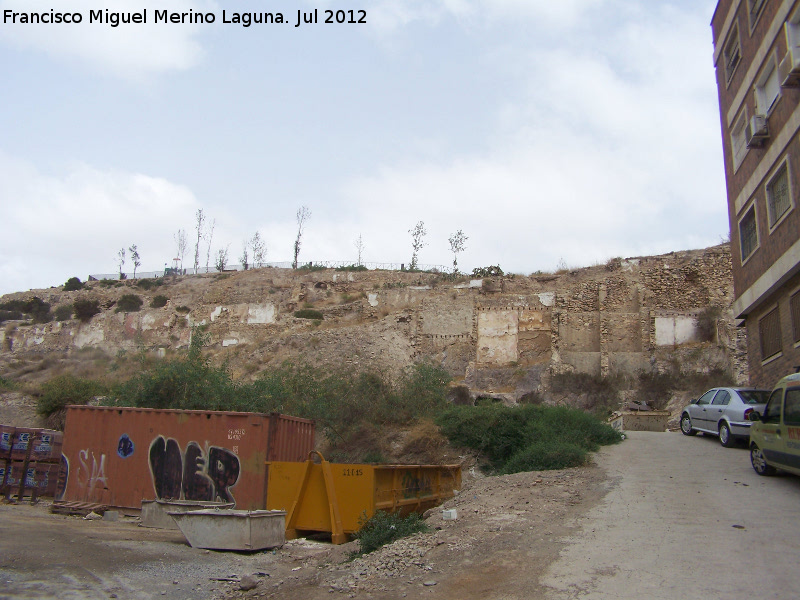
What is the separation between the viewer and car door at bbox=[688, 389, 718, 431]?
1775cm

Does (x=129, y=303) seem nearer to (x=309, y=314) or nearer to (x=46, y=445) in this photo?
(x=309, y=314)

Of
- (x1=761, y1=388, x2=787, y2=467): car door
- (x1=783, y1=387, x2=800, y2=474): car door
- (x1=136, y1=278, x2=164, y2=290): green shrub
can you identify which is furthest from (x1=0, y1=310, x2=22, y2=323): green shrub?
(x1=783, y1=387, x2=800, y2=474): car door

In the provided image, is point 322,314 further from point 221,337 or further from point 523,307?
point 523,307

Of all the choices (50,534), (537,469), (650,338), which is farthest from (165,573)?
(650,338)

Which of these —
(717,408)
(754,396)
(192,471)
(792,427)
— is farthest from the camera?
(717,408)

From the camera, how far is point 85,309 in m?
53.8

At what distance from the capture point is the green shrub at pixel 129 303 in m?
53.4

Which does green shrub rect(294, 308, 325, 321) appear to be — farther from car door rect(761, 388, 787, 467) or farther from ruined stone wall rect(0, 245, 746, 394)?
car door rect(761, 388, 787, 467)

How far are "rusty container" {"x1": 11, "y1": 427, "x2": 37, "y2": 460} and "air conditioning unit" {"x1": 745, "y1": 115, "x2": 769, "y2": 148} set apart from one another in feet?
65.9

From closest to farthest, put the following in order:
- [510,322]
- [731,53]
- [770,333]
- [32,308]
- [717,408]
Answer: [717,408], [770,333], [731,53], [510,322], [32,308]

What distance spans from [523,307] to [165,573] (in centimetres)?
3288

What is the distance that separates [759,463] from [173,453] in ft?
38.7

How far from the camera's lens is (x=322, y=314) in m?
46.2

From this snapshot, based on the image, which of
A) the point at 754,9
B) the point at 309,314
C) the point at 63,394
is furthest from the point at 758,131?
the point at 309,314
